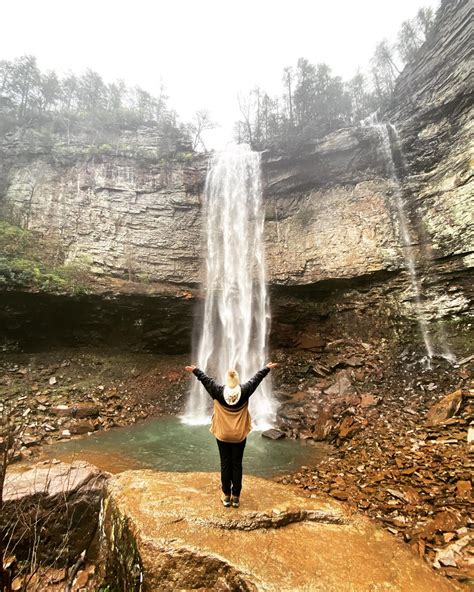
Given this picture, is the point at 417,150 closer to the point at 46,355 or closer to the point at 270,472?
the point at 270,472

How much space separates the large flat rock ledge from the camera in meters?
2.53

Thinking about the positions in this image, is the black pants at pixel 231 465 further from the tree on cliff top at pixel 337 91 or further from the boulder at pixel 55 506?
the tree on cliff top at pixel 337 91

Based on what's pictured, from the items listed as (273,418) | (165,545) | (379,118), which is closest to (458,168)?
(379,118)

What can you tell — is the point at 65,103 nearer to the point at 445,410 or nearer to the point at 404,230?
the point at 404,230

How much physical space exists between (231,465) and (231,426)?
548mm

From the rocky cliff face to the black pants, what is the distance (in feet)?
36.4

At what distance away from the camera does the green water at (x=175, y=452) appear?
22.9ft

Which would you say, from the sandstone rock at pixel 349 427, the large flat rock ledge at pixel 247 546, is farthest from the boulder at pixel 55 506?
the sandstone rock at pixel 349 427

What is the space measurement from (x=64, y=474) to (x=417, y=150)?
16779mm

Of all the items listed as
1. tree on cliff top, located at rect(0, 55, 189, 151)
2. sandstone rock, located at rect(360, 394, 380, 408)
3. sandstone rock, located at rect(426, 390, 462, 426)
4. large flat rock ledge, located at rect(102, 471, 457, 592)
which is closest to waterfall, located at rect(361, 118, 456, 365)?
sandstone rock, located at rect(360, 394, 380, 408)

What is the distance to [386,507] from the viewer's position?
4352mm

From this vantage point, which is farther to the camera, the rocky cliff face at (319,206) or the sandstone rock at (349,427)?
the rocky cliff face at (319,206)

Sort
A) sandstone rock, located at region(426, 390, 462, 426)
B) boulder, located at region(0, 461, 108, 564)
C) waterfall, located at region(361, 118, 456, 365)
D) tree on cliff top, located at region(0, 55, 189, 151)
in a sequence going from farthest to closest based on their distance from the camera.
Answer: tree on cliff top, located at region(0, 55, 189, 151), waterfall, located at region(361, 118, 456, 365), sandstone rock, located at region(426, 390, 462, 426), boulder, located at region(0, 461, 108, 564)

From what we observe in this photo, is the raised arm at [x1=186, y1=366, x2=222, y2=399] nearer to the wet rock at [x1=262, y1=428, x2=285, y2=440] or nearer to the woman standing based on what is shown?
the woman standing
